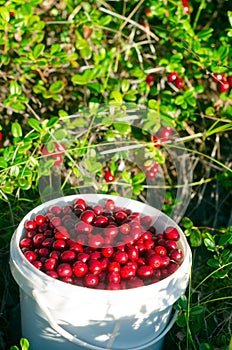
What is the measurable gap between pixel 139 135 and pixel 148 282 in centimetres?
82

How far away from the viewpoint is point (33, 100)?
1.98 meters

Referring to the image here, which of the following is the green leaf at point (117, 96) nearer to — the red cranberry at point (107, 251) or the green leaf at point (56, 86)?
the green leaf at point (56, 86)

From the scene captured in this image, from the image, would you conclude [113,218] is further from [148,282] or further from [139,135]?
[139,135]

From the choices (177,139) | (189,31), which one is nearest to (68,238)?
(177,139)

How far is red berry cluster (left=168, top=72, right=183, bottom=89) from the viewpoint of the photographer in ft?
6.41

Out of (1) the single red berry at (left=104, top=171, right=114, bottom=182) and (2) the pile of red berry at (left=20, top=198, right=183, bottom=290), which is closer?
(2) the pile of red berry at (left=20, top=198, right=183, bottom=290)

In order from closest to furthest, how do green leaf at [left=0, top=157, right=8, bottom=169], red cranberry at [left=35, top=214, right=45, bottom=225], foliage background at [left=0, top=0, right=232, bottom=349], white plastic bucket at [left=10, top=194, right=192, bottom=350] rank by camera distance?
1. white plastic bucket at [left=10, top=194, right=192, bottom=350]
2. red cranberry at [left=35, top=214, right=45, bottom=225]
3. green leaf at [left=0, top=157, right=8, bottom=169]
4. foliage background at [left=0, top=0, right=232, bottom=349]

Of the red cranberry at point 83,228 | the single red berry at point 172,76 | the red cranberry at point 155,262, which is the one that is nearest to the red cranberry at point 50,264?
the red cranberry at point 83,228

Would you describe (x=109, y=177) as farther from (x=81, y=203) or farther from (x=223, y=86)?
(x=223, y=86)

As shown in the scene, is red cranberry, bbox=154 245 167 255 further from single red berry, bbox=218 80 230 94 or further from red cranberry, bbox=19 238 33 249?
single red berry, bbox=218 80 230 94

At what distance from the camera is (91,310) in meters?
1.26

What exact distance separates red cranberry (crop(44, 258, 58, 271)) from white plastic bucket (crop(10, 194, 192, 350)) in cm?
4

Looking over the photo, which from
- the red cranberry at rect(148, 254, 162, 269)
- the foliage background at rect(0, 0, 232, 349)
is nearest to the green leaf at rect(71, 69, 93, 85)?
the foliage background at rect(0, 0, 232, 349)

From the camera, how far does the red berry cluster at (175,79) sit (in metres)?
1.96
